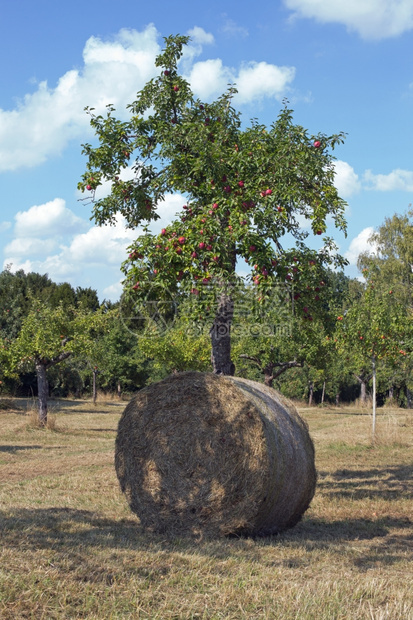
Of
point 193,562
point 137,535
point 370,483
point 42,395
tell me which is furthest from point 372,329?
point 193,562

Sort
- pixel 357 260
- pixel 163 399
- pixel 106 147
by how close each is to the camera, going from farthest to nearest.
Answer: pixel 357 260
pixel 106 147
pixel 163 399

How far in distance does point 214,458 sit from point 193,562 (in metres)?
2.17

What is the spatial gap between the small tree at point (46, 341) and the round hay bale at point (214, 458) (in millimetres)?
15061

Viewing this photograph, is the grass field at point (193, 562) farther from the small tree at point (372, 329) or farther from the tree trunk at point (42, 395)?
the tree trunk at point (42, 395)

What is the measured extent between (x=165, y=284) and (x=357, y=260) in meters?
36.5

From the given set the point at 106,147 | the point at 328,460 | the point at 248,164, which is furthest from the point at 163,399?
the point at 328,460

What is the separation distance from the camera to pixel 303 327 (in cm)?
1212

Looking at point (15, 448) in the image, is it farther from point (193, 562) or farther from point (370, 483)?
point (193, 562)

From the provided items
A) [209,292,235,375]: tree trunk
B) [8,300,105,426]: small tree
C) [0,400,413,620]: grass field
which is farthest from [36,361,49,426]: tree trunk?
[209,292,235,375]: tree trunk

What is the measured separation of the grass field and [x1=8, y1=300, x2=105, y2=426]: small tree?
11.7 meters

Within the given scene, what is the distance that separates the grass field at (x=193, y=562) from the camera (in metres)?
4.50

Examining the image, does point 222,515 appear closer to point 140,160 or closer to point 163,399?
point 163,399

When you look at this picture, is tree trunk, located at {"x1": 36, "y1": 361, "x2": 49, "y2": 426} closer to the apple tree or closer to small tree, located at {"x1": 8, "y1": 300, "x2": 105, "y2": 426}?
small tree, located at {"x1": 8, "y1": 300, "x2": 105, "y2": 426}

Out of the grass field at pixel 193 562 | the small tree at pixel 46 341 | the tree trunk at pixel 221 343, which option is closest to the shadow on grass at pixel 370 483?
the grass field at pixel 193 562
